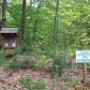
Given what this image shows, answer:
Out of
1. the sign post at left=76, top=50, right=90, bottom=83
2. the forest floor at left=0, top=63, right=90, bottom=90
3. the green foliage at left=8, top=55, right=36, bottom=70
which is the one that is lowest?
the forest floor at left=0, top=63, right=90, bottom=90

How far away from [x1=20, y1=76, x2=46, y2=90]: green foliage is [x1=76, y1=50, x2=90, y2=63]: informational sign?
1641 mm

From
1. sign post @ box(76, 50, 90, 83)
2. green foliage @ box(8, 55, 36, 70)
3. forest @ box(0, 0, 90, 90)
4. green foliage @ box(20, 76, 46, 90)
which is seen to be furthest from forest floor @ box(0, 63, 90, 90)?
sign post @ box(76, 50, 90, 83)

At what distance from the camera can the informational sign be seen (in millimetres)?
10438

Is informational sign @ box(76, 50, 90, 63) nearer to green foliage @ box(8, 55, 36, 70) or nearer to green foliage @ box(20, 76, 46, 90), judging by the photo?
green foliage @ box(20, 76, 46, 90)

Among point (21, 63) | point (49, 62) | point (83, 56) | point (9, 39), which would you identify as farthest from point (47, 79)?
point (9, 39)

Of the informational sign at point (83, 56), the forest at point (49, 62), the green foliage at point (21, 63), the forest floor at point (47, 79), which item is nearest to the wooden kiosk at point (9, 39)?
the forest at point (49, 62)

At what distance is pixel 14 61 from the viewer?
11.8 meters

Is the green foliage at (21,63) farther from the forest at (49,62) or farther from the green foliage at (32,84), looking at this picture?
the green foliage at (32,84)

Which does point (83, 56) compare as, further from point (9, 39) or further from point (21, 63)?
point (9, 39)

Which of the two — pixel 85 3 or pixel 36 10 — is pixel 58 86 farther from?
pixel 36 10

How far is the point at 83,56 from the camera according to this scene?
34.4 feet

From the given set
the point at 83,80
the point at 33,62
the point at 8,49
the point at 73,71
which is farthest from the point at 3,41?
the point at 83,80

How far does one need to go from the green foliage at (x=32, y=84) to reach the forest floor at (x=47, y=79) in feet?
0.45

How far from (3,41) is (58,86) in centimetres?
836
